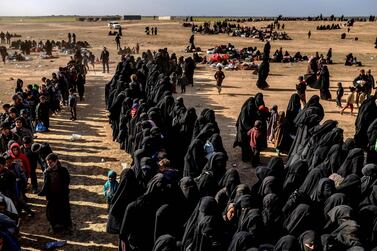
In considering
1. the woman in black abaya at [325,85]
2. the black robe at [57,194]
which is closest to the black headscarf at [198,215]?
the black robe at [57,194]

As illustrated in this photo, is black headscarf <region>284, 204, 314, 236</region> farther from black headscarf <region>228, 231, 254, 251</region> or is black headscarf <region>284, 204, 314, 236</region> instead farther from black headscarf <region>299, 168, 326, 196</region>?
black headscarf <region>299, 168, 326, 196</region>

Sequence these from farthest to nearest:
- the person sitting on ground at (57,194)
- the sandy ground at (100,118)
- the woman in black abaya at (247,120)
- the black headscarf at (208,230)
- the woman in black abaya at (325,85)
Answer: the woman in black abaya at (325,85) < the woman in black abaya at (247,120) < the sandy ground at (100,118) < the person sitting on ground at (57,194) < the black headscarf at (208,230)

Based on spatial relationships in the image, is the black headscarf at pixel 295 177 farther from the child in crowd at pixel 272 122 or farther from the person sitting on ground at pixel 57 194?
the child in crowd at pixel 272 122

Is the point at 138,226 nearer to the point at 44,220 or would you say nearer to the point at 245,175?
the point at 44,220

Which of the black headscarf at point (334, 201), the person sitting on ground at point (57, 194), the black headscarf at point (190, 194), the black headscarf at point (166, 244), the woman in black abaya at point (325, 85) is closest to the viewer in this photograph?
the black headscarf at point (166, 244)

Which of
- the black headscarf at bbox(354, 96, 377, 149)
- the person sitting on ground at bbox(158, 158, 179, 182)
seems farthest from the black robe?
the black headscarf at bbox(354, 96, 377, 149)

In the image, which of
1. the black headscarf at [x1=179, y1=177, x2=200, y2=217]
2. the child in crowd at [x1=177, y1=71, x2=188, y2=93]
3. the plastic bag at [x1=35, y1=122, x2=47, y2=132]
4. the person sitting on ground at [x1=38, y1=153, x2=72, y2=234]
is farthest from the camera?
the child in crowd at [x1=177, y1=71, x2=188, y2=93]

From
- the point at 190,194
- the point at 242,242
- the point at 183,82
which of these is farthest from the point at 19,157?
the point at 183,82

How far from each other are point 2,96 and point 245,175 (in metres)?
12.4

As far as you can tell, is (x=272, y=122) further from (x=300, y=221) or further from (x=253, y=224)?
(x=253, y=224)

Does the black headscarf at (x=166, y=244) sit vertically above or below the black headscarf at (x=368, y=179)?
below

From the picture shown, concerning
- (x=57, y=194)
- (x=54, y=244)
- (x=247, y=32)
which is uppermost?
(x=247, y=32)

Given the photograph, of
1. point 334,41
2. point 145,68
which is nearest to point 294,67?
point 145,68

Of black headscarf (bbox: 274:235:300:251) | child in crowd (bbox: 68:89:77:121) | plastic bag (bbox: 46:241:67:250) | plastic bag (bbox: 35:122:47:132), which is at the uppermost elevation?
black headscarf (bbox: 274:235:300:251)
